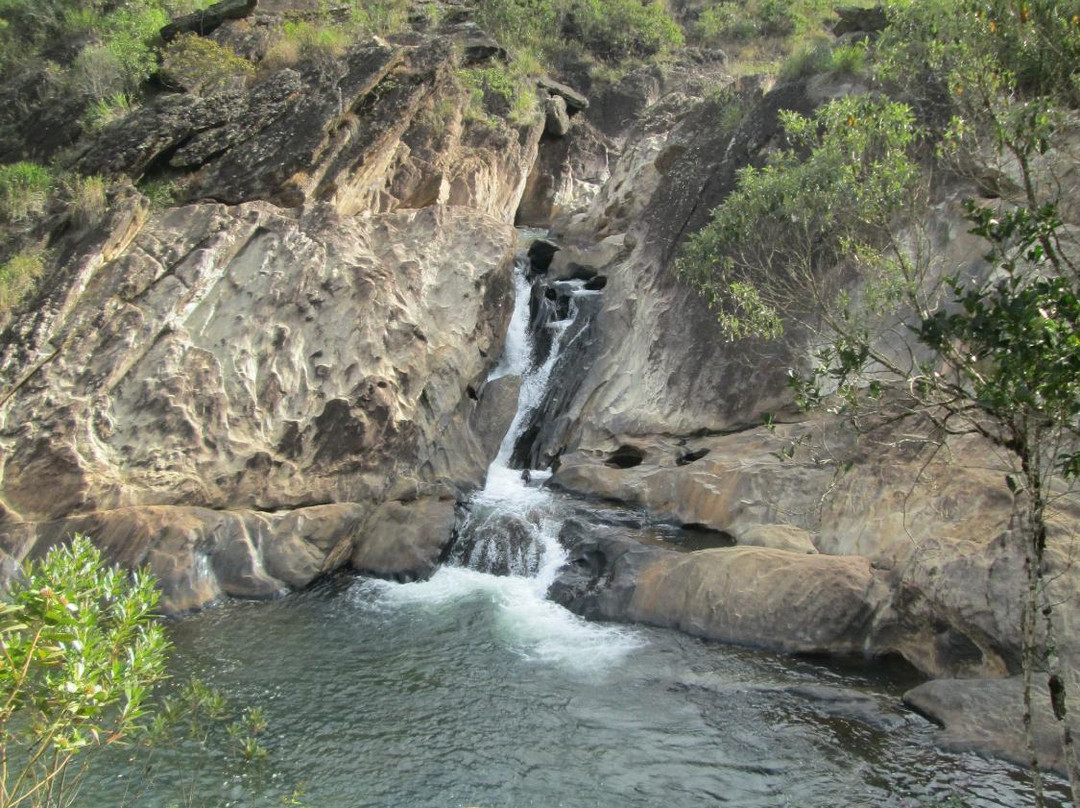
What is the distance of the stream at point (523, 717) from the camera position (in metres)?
8.77

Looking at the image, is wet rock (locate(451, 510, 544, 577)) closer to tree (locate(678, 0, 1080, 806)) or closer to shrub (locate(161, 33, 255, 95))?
tree (locate(678, 0, 1080, 806))

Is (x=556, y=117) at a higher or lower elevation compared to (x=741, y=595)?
higher

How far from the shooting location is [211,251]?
18719 millimetres

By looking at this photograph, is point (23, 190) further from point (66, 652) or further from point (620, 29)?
point (620, 29)

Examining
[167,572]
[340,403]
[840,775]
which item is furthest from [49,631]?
[340,403]

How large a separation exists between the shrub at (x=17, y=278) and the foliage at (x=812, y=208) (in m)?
14.5

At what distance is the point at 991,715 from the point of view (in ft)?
31.2

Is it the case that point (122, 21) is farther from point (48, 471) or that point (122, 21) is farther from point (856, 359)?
point (856, 359)

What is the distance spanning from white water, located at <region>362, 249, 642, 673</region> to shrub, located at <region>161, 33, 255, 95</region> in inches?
501

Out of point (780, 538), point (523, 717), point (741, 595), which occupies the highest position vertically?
point (780, 538)

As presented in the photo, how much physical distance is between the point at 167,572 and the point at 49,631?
10.7 m

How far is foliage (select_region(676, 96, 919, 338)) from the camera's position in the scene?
32.2 ft

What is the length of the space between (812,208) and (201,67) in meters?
18.3

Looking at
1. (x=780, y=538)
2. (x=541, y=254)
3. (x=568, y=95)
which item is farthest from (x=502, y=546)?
(x=568, y=95)
